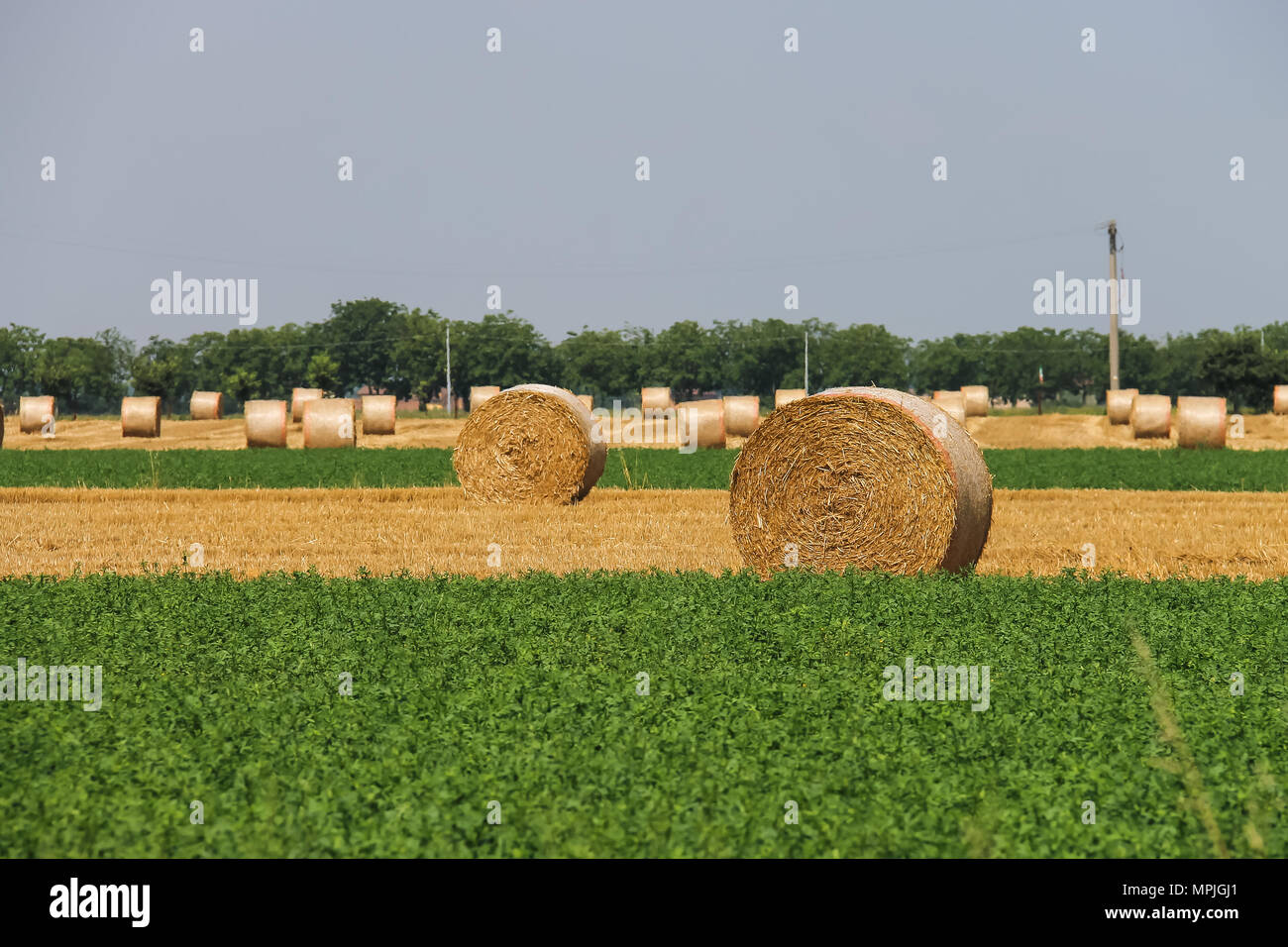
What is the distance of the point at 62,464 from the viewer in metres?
28.7

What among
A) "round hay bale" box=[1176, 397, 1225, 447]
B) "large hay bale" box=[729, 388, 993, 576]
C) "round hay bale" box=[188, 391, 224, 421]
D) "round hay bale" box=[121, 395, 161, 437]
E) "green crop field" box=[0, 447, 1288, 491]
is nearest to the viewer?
"large hay bale" box=[729, 388, 993, 576]

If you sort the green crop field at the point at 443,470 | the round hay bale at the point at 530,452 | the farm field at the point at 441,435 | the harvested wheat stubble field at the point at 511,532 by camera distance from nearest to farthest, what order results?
the harvested wheat stubble field at the point at 511,532 → the round hay bale at the point at 530,452 → the green crop field at the point at 443,470 → the farm field at the point at 441,435

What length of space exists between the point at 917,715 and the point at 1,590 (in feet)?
26.9

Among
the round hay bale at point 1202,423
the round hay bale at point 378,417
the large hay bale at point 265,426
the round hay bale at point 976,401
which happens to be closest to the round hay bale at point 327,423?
the large hay bale at point 265,426

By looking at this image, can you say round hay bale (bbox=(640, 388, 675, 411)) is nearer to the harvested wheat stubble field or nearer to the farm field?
the farm field

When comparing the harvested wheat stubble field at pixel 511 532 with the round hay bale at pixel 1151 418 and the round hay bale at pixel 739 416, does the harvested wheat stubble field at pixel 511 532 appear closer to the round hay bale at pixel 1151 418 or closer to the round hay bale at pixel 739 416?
the round hay bale at pixel 739 416

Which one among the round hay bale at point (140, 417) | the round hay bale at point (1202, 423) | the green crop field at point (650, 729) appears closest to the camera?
the green crop field at point (650, 729)

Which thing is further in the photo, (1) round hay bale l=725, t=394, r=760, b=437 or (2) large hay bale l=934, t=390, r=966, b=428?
(2) large hay bale l=934, t=390, r=966, b=428

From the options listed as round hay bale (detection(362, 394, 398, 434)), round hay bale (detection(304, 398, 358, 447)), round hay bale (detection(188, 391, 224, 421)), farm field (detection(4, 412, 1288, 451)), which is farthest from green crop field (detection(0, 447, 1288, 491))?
round hay bale (detection(188, 391, 224, 421))

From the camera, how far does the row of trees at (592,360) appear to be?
118m

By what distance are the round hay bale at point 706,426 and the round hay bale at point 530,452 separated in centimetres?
1708

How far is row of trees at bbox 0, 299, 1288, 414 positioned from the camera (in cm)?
11850

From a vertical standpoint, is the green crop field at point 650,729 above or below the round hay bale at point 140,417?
below

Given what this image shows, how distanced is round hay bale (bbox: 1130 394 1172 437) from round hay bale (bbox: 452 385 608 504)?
27.4 meters
